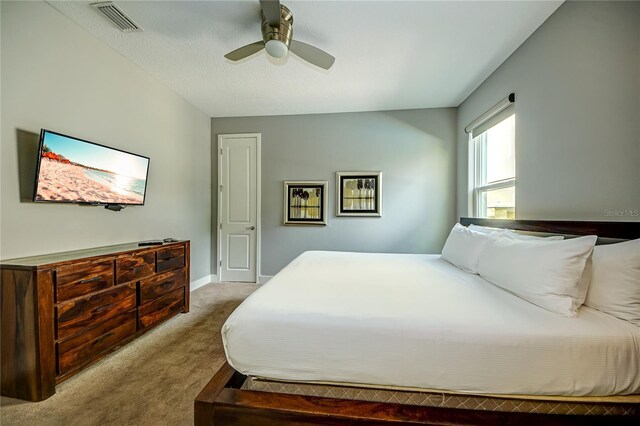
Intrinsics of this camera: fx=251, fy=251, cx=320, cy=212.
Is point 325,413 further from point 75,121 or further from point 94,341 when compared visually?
point 75,121

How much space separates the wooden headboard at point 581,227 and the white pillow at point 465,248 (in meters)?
0.35

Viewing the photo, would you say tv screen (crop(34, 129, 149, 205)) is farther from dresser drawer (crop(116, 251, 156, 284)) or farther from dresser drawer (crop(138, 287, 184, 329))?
dresser drawer (crop(138, 287, 184, 329))

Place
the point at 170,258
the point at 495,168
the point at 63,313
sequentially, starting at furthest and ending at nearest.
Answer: the point at 495,168 → the point at 170,258 → the point at 63,313

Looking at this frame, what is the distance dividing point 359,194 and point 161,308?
2.89 m

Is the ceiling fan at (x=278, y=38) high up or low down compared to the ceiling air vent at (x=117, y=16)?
down

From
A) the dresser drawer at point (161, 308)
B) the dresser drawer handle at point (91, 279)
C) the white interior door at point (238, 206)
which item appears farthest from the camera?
the white interior door at point (238, 206)

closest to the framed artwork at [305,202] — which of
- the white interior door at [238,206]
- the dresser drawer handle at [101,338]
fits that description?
the white interior door at [238,206]

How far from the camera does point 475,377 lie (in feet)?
3.38

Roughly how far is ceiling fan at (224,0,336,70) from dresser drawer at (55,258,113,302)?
76.6 inches

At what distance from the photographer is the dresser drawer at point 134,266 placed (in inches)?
82.2

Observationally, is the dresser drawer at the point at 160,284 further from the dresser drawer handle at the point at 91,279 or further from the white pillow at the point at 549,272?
the white pillow at the point at 549,272

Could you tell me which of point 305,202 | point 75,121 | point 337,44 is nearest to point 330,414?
point 337,44

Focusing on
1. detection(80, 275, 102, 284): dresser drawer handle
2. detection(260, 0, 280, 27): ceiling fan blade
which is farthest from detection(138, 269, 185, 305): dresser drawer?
detection(260, 0, 280, 27): ceiling fan blade

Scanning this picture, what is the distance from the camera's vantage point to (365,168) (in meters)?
3.91
